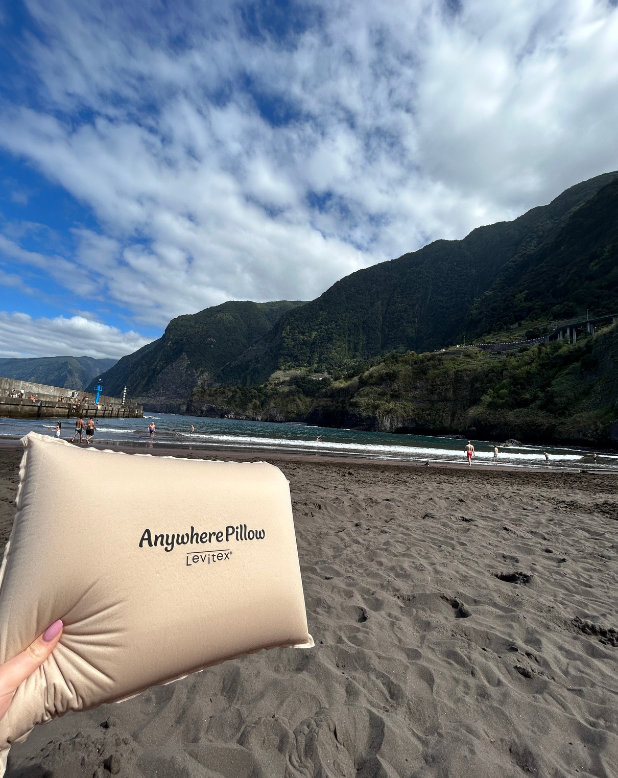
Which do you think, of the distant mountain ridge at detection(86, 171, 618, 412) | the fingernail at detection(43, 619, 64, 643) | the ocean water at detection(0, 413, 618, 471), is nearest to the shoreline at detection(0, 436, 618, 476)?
the ocean water at detection(0, 413, 618, 471)

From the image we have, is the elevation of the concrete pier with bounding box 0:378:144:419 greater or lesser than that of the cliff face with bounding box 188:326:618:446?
lesser

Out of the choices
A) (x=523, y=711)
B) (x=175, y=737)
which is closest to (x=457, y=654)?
(x=523, y=711)

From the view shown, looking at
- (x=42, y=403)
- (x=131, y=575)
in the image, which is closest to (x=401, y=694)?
(x=131, y=575)

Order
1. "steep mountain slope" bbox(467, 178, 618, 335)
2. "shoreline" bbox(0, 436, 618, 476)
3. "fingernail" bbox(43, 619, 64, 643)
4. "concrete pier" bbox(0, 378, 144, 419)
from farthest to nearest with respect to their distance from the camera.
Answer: "steep mountain slope" bbox(467, 178, 618, 335), "concrete pier" bbox(0, 378, 144, 419), "shoreline" bbox(0, 436, 618, 476), "fingernail" bbox(43, 619, 64, 643)

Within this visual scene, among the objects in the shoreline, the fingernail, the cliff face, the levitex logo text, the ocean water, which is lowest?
the ocean water

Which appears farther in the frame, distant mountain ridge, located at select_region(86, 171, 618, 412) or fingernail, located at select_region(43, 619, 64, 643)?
distant mountain ridge, located at select_region(86, 171, 618, 412)

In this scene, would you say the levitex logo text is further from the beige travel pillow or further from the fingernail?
the fingernail
